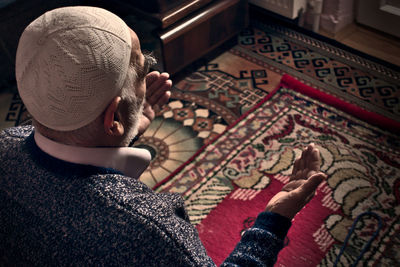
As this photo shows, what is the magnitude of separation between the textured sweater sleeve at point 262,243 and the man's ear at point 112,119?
376 mm

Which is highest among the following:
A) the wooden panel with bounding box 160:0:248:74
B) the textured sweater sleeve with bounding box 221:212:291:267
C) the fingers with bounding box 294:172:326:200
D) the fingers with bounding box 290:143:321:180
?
the fingers with bounding box 294:172:326:200

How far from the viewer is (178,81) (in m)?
2.54

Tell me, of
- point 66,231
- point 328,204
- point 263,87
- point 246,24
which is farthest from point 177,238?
point 246,24

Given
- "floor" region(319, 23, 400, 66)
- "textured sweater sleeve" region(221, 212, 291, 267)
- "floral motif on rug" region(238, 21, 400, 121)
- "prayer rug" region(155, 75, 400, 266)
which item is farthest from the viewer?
"floor" region(319, 23, 400, 66)

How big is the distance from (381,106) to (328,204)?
74 cm

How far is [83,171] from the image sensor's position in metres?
0.88

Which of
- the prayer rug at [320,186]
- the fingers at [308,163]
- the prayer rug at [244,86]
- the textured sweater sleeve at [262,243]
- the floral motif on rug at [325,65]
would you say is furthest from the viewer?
the floral motif on rug at [325,65]

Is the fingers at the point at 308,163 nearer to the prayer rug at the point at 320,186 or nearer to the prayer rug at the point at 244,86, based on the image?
the prayer rug at the point at 320,186

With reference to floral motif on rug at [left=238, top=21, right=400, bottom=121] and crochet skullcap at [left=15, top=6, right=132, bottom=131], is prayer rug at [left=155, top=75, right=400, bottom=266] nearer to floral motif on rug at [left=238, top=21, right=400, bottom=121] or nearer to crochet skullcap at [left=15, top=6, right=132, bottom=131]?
floral motif on rug at [left=238, top=21, right=400, bottom=121]

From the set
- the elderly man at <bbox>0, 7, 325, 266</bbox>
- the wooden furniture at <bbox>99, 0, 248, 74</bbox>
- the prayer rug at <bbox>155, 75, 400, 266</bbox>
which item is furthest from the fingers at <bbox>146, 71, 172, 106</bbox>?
the wooden furniture at <bbox>99, 0, 248, 74</bbox>

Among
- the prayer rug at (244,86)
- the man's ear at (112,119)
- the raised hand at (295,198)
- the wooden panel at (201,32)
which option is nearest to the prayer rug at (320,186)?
the prayer rug at (244,86)

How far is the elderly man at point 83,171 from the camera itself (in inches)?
32.1

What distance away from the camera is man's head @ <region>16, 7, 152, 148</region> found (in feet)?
2.68

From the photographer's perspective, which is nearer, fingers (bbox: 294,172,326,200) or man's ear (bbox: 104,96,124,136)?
man's ear (bbox: 104,96,124,136)
